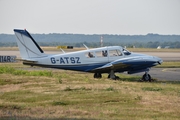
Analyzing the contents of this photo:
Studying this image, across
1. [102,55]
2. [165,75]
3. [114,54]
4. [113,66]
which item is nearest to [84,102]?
[113,66]

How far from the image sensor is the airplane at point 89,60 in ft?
83.6

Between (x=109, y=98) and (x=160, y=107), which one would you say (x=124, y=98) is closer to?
(x=109, y=98)

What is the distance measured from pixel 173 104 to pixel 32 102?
5.38 m

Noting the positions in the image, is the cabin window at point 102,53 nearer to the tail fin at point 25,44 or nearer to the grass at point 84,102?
the tail fin at point 25,44

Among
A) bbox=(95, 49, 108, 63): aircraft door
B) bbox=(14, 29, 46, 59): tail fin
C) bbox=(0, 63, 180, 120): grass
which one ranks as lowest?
bbox=(0, 63, 180, 120): grass

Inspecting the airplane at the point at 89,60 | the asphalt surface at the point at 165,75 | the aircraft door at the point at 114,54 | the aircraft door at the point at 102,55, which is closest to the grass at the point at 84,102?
the airplane at the point at 89,60

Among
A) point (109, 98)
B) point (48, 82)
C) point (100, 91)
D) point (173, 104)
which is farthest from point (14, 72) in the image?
point (173, 104)

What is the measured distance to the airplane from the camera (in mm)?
25484

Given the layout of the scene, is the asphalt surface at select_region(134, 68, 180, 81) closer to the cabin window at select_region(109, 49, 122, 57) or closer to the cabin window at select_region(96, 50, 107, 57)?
the cabin window at select_region(109, 49, 122, 57)

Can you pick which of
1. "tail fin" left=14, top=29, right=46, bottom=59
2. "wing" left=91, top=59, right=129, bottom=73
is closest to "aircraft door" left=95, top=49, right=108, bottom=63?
"wing" left=91, top=59, right=129, bottom=73

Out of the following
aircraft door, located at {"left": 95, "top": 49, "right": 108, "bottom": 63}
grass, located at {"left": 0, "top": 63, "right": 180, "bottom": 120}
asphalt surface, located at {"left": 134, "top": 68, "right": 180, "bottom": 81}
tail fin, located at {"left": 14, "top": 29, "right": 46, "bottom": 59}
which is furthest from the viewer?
asphalt surface, located at {"left": 134, "top": 68, "right": 180, "bottom": 81}

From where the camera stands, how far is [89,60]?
26250 mm

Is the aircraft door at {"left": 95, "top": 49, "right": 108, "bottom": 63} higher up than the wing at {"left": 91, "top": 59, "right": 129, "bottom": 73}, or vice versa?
Result: the aircraft door at {"left": 95, "top": 49, "right": 108, "bottom": 63}

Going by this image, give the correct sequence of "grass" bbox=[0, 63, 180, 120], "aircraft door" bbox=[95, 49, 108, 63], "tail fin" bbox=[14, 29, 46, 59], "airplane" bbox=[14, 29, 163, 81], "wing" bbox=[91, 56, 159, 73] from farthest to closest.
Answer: "aircraft door" bbox=[95, 49, 108, 63] < "wing" bbox=[91, 56, 159, 73] < "airplane" bbox=[14, 29, 163, 81] < "tail fin" bbox=[14, 29, 46, 59] < "grass" bbox=[0, 63, 180, 120]
